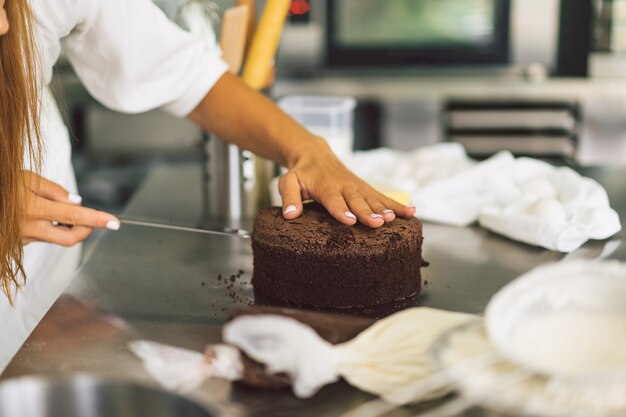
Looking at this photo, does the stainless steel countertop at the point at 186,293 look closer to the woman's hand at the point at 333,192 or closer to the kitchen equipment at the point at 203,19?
the woman's hand at the point at 333,192

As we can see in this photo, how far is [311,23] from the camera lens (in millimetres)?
3648

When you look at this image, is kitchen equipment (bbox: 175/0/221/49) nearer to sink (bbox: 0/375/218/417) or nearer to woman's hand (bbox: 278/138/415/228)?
woman's hand (bbox: 278/138/415/228)

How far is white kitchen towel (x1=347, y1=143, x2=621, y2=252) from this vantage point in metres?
1.42

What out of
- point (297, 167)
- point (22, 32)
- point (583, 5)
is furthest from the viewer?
point (583, 5)

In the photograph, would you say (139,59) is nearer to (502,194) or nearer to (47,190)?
(47,190)

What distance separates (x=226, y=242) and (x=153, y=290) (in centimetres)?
28

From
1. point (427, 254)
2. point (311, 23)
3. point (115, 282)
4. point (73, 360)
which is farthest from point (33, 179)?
point (311, 23)

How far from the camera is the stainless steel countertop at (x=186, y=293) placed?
2.84ft

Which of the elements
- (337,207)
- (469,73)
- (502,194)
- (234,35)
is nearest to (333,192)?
(337,207)

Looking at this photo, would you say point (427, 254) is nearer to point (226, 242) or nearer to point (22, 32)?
point (226, 242)

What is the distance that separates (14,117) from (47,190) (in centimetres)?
12

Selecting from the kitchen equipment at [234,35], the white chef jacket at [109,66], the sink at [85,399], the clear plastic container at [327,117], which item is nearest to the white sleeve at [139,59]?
the white chef jacket at [109,66]

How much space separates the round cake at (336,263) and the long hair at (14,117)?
354 mm

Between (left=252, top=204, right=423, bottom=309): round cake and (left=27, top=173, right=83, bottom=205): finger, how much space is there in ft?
0.94
